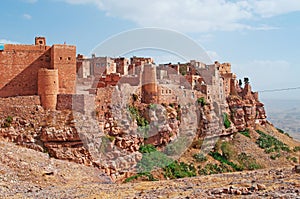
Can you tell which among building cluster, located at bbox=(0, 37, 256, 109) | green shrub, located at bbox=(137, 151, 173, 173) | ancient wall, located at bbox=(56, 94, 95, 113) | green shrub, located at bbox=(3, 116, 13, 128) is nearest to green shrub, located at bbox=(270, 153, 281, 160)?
building cluster, located at bbox=(0, 37, 256, 109)

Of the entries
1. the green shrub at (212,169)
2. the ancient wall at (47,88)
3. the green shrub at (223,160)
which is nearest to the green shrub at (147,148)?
the green shrub at (212,169)

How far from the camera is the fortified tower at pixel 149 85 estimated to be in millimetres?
29141

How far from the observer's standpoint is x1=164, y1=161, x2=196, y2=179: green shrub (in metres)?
26.4

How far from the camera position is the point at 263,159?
3450 cm

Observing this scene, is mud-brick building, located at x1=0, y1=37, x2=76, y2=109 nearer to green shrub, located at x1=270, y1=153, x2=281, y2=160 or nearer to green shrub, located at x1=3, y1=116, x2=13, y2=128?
green shrub, located at x1=3, y1=116, x2=13, y2=128

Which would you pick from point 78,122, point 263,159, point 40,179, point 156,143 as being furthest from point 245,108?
point 40,179

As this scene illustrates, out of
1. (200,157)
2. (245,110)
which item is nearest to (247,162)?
(200,157)

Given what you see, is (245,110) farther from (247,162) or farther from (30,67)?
(30,67)

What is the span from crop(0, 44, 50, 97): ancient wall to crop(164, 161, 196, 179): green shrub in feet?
32.0

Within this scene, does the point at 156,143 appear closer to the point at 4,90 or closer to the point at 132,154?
the point at 132,154

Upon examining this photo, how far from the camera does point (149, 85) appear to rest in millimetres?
29219

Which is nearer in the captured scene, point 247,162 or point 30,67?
point 30,67

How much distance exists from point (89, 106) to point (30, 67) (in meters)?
4.25

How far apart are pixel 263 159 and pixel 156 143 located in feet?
36.2
